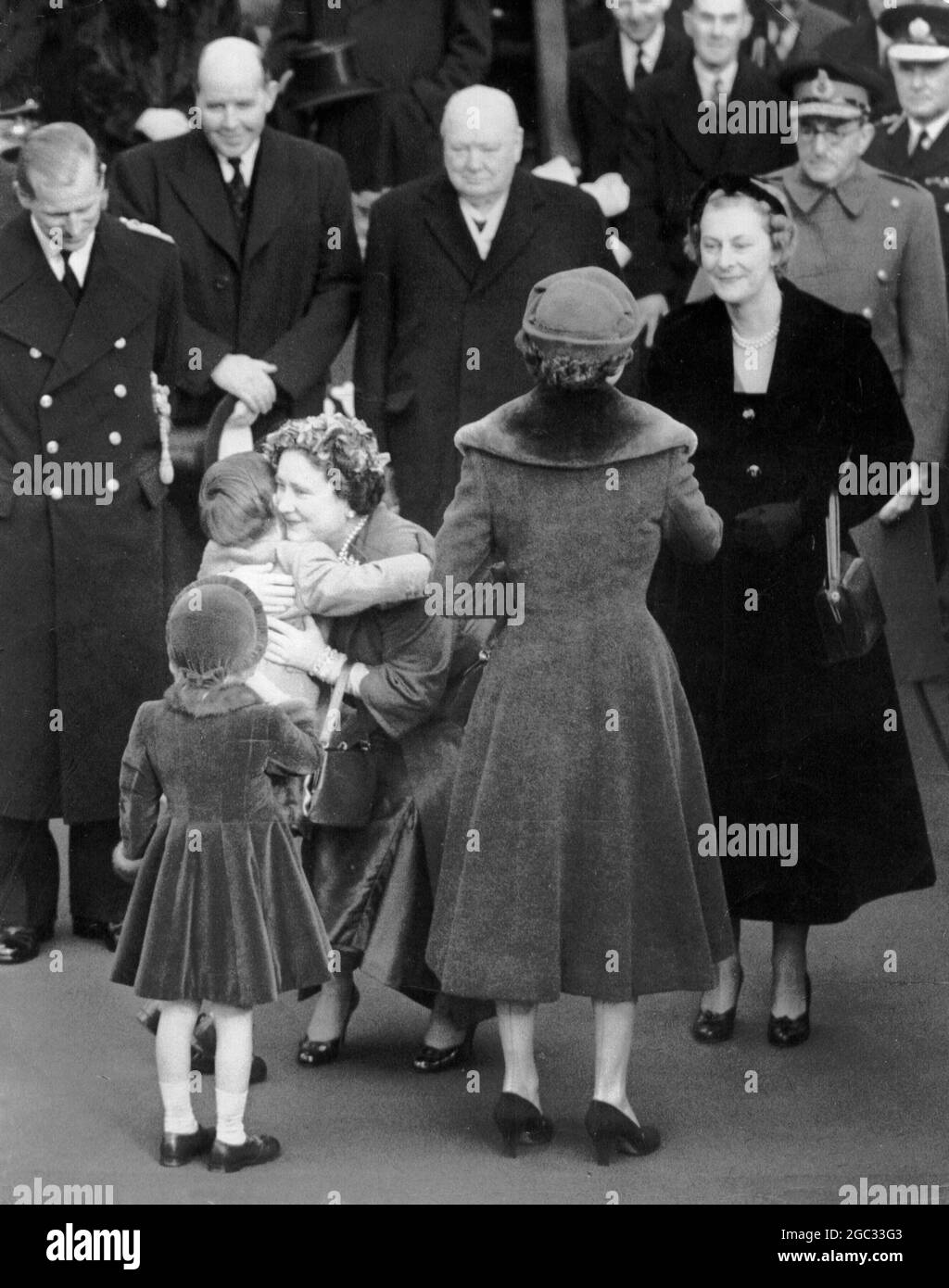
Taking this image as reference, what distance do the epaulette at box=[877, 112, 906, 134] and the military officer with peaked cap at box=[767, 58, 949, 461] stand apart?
0.12 metres

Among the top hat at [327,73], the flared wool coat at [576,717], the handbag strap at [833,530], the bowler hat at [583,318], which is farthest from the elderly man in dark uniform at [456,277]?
the bowler hat at [583,318]

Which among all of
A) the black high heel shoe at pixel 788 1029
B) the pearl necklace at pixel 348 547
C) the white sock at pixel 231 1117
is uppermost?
the pearl necklace at pixel 348 547

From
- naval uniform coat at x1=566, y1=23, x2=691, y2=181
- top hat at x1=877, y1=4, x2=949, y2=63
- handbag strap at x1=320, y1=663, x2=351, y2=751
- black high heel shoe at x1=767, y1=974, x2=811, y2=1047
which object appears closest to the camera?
handbag strap at x1=320, y1=663, x2=351, y2=751

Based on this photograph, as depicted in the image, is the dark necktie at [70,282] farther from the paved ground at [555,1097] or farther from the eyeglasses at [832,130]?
the eyeglasses at [832,130]

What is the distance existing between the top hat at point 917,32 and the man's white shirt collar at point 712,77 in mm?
454

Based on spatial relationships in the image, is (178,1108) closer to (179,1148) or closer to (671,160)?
(179,1148)

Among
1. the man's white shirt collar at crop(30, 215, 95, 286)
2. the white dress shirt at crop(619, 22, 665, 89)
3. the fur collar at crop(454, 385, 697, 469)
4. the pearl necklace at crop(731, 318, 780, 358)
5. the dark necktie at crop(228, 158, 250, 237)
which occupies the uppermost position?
the white dress shirt at crop(619, 22, 665, 89)

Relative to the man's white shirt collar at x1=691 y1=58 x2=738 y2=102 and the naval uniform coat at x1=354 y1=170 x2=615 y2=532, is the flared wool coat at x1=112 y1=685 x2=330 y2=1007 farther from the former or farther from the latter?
the man's white shirt collar at x1=691 y1=58 x2=738 y2=102

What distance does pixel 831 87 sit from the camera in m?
6.48

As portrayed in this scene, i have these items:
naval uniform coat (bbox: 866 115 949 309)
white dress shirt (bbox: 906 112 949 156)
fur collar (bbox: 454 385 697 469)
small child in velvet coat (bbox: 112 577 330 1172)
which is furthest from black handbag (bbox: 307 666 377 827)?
white dress shirt (bbox: 906 112 949 156)

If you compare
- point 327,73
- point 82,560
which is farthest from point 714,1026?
point 327,73

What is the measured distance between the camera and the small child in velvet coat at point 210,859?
17.1 ft

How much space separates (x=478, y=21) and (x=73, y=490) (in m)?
1.80

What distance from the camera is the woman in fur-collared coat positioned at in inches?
209
